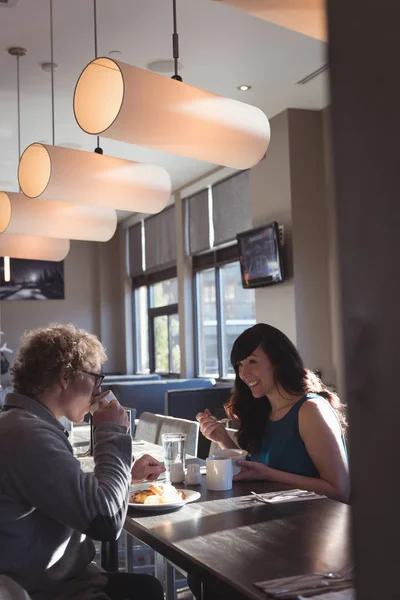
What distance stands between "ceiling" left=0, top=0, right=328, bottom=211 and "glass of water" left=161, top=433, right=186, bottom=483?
253cm

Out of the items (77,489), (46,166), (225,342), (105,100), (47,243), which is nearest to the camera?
(77,489)

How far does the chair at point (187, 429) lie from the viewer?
3.32m

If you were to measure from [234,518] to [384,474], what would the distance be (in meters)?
1.61

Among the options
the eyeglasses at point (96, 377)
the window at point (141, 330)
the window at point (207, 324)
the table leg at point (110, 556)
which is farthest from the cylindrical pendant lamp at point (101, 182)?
the window at point (141, 330)

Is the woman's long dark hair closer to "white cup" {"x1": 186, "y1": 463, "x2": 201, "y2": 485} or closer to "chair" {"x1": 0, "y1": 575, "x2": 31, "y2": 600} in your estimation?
"white cup" {"x1": 186, "y1": 463, "x2": 201, "y2": 485}

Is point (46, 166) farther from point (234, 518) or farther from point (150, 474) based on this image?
point (234, 518)

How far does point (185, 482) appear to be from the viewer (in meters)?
2.25

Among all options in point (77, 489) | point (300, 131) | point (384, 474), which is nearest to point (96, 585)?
point (77, 489)

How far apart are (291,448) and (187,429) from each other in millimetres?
1209

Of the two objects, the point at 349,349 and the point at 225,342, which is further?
the point at 225,342

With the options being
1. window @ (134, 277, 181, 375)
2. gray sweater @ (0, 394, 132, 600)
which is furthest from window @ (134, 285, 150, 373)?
gray sweater @ (0, 394, 132, 600)

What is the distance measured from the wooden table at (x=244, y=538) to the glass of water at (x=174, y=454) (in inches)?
9.6

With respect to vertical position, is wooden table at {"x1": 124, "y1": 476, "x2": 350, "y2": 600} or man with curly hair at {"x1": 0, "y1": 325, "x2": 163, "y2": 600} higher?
man with curly hair at {"x1": 0, "y1": 325, "x2": 163, "y2": 600}

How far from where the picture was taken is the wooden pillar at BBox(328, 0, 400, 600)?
0.22m
